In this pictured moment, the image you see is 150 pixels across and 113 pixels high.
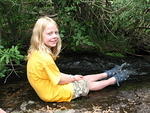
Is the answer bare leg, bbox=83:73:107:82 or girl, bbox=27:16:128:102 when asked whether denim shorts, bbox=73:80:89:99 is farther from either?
bare leg, bbox=83:73:107:82

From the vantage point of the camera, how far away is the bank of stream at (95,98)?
3.61m

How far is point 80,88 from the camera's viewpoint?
12.7ft

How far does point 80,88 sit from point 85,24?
172 cm

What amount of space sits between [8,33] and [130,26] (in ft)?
6.52

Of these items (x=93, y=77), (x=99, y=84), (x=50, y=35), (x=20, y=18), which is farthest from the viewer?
(x=20, y=18)

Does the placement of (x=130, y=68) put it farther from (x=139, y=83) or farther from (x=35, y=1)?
(x=35, y=1)

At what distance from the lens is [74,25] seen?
505 cm

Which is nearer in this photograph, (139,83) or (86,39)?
(139,83)

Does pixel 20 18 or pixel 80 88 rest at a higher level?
pixel 20 18

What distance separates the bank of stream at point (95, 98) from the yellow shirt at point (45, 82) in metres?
0.09

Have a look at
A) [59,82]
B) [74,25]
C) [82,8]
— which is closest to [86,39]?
[74,25]

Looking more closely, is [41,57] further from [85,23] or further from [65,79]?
[85,23]

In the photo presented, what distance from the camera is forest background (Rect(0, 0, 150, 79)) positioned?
486 centimetres

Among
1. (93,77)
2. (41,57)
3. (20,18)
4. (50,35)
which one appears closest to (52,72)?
(41,57)
